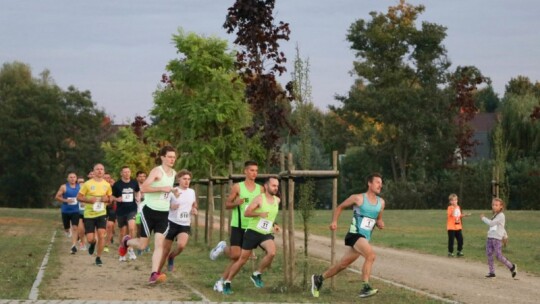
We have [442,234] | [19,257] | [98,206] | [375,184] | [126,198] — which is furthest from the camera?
[442,234]

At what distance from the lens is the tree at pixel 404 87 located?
80875 millimetres

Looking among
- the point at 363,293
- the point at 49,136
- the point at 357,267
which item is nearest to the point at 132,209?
the point at 357,267

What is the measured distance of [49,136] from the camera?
92.6 meters

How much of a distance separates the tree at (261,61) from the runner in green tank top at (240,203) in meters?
6.45

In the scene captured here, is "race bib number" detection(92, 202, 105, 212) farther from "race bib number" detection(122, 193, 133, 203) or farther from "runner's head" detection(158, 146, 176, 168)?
"runner's head" detection(158, 146, 176, 168)

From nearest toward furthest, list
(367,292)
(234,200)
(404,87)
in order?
1. (367,292)
2. (234,200)
3. (404,87)

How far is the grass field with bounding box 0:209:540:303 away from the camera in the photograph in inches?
624

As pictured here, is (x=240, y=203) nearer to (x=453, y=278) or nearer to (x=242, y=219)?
(x=242, y=219)

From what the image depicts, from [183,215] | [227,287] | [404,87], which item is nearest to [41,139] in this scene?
[404,87]

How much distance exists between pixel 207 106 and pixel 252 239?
13835 mm

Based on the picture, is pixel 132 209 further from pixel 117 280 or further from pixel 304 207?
pixel 304 207

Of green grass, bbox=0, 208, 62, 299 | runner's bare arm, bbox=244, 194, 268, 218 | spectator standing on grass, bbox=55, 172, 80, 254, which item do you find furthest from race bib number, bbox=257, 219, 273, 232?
spectator standing on grass, bbox=55, 172, 80, 254

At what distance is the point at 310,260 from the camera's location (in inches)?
932

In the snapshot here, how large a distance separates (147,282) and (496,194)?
11865 millimetres
